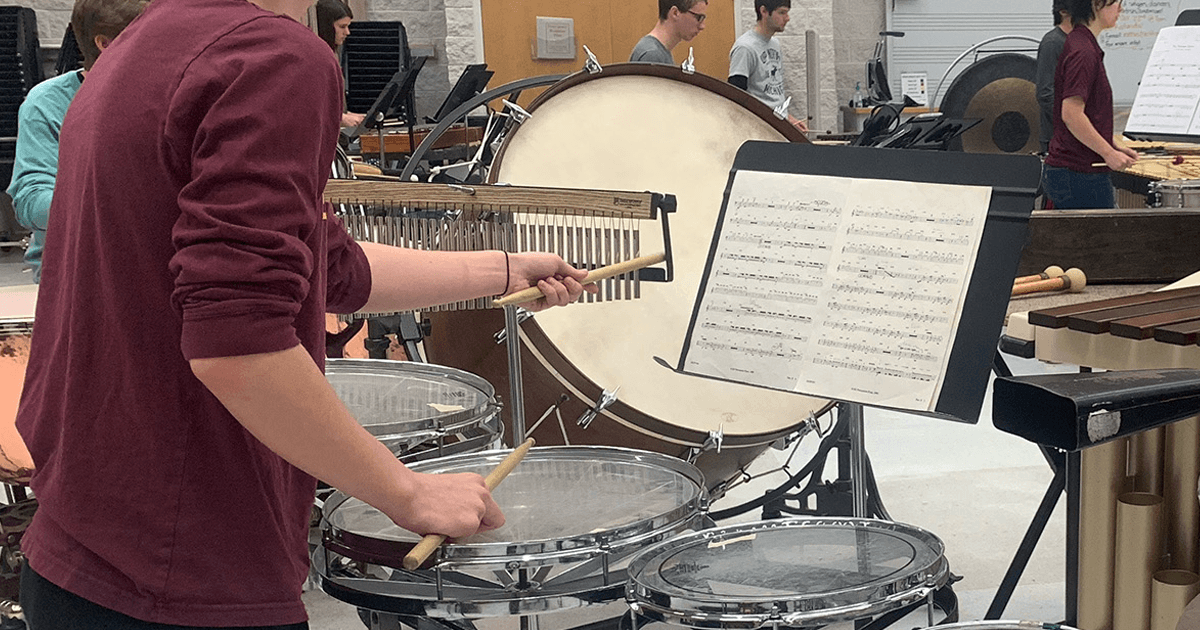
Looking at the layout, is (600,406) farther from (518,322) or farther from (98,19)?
(98,19)

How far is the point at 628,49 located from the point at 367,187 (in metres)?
7.23

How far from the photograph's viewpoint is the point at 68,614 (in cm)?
106

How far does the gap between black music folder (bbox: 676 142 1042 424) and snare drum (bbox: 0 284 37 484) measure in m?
1.27

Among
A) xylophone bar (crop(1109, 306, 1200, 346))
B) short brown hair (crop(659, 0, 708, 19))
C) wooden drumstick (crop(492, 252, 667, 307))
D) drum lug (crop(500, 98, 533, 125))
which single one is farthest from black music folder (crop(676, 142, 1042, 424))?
short brown hair (crop(659, 0, 708, 19))

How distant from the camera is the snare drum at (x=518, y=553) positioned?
1220 mm

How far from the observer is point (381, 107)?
16.6 feet

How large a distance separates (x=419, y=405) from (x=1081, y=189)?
3465mm

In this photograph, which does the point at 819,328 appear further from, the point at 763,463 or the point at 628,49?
the point at 628,49

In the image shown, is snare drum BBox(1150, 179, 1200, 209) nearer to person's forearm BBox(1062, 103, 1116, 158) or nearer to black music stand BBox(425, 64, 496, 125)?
person's forearm BBox(1062, 103, 1116, 158)

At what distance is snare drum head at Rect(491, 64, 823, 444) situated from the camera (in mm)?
2309

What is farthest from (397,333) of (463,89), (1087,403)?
(1087,403)

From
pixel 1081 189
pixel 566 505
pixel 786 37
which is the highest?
pixel 786 37

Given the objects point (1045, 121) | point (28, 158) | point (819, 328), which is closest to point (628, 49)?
point (1045, 121)

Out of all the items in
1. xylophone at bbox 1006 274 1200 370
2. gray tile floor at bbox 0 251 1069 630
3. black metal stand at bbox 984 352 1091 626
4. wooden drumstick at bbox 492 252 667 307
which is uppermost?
wooden drumstick at bbox 492 252 667 307
